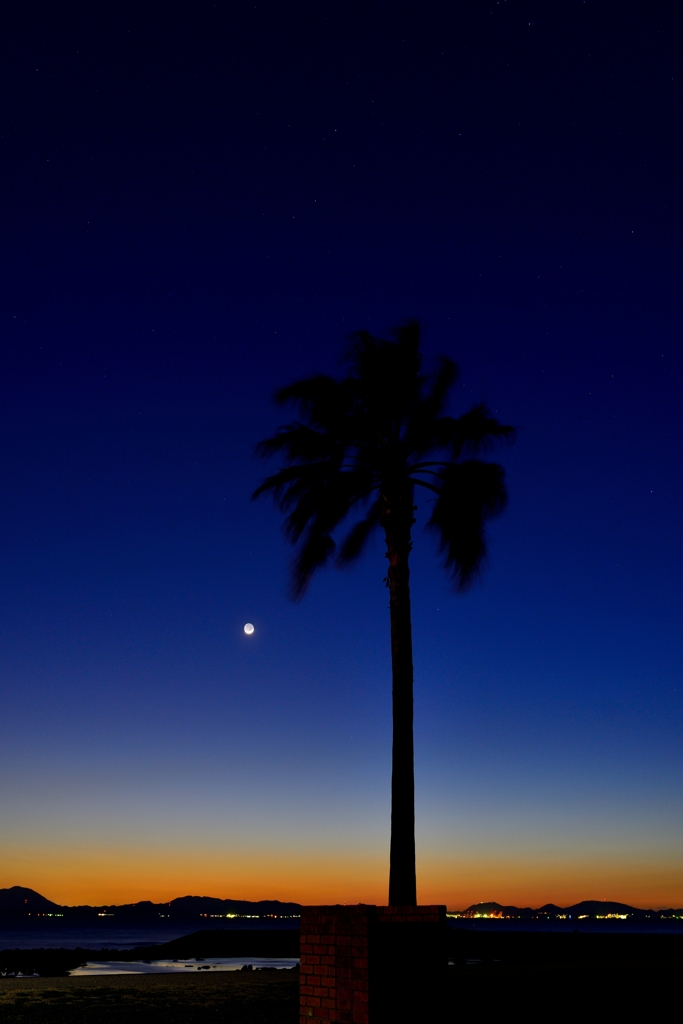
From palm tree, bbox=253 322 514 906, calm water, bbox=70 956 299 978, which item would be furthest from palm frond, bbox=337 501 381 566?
calm water, bbox=70 956 299 978

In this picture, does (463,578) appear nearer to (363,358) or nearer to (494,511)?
(494,511)

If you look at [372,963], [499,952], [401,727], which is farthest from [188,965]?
[372,963]

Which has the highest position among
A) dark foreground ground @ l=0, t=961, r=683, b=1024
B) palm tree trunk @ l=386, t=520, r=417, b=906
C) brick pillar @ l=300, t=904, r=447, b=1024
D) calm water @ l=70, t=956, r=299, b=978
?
palm tree trunk @ l=386, t=520, r=417, b=906

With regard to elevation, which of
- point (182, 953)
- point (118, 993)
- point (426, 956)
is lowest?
point (182, 953)

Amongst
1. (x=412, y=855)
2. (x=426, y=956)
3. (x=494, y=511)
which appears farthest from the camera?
(x=494, y=511)

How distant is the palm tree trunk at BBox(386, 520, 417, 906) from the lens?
15750 mm

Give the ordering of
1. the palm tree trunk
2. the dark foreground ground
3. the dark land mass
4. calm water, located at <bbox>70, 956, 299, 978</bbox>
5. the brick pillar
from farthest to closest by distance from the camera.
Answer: calm water, located at <bbox>70, 956, 299, 978</bbox>
the dark land mass
the palm tree trunk
the dark foreground ground
the brick pillar

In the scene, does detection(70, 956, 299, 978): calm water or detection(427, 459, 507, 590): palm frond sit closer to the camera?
detection(427, 459, 507, 590): palm frond

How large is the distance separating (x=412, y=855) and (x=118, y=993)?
8037mm

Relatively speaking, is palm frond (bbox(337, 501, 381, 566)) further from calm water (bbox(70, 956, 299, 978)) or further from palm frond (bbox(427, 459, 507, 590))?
calm water (bbox(70, 956, 299, 978))

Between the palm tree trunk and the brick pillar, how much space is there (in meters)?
6.49

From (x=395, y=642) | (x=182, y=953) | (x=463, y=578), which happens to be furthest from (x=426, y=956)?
(x=182, y=953)

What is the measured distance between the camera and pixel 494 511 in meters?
18.4

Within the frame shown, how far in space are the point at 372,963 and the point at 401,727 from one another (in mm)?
8329
